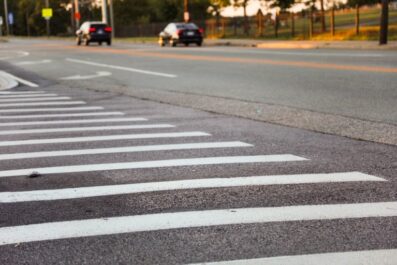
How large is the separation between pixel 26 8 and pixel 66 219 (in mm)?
127405

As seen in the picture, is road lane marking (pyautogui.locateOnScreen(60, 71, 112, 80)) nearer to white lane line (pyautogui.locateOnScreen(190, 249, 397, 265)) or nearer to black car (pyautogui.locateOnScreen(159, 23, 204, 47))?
white lane line (pyautogui.locateOnScreen(190, 249, 397, 265))

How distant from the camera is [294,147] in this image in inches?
295

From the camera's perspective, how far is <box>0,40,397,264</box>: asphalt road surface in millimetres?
4160

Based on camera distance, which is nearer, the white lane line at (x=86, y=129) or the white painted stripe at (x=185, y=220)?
the white painted stripe at (x=185, y=220)

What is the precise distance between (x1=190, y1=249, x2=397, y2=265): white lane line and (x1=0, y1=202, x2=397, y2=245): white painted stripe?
2.38 feet

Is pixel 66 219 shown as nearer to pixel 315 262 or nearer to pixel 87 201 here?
pixel 87 201

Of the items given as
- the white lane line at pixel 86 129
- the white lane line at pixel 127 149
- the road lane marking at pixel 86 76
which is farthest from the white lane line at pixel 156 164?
the road lane marking at pixel 86 76

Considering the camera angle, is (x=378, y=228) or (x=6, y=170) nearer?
(x=378, y=228)

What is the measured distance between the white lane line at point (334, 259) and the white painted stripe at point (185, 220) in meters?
0.73

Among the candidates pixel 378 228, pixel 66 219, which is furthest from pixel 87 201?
pixel 378 228

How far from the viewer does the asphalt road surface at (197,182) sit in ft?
13.6

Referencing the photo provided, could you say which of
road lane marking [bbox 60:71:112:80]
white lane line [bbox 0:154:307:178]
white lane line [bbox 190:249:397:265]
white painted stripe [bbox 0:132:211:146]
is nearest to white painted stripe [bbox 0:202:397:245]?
white lane line [bbox 190:249:397:265]

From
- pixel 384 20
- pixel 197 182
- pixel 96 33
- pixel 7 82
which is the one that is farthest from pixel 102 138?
pixel 96 33

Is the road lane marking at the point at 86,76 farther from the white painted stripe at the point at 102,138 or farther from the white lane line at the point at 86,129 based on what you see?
the white painted stripe at the point at 102,138
